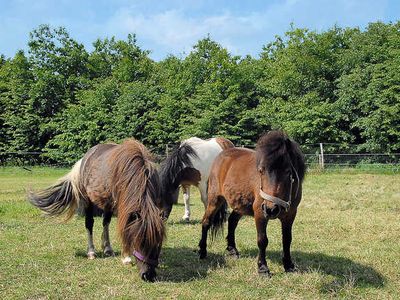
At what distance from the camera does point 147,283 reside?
452 cm

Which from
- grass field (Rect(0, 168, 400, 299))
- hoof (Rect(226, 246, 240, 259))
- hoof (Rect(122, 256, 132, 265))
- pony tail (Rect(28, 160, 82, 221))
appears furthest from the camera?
pony tail (Rect(28, 160, 82, 221))

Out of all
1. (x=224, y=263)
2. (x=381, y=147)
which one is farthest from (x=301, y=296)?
(x=381, y=147)

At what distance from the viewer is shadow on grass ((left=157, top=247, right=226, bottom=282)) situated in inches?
193

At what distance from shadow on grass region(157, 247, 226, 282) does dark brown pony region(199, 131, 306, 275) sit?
0.20 meters

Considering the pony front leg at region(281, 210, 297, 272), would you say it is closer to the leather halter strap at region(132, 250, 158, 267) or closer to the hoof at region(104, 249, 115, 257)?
the leather halter strap at region(132, 250, 158, 267)

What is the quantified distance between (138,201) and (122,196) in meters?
0.33

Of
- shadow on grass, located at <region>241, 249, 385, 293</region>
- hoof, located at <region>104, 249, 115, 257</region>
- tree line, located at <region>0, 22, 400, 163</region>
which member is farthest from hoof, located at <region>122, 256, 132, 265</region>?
tree line, located at <region>0, 22, 400, 163</region>

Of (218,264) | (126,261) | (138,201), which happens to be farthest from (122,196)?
(218,264)

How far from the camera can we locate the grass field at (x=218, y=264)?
14.1 ft

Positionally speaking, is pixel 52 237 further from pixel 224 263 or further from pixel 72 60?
pixel 72 60

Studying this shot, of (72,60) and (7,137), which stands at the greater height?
(72,60)

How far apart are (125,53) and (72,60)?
215 inches

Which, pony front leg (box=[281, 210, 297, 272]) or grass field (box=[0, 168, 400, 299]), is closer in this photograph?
grass field (box=[0, 168, 400, 299])

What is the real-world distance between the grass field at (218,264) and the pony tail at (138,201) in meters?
0.49
